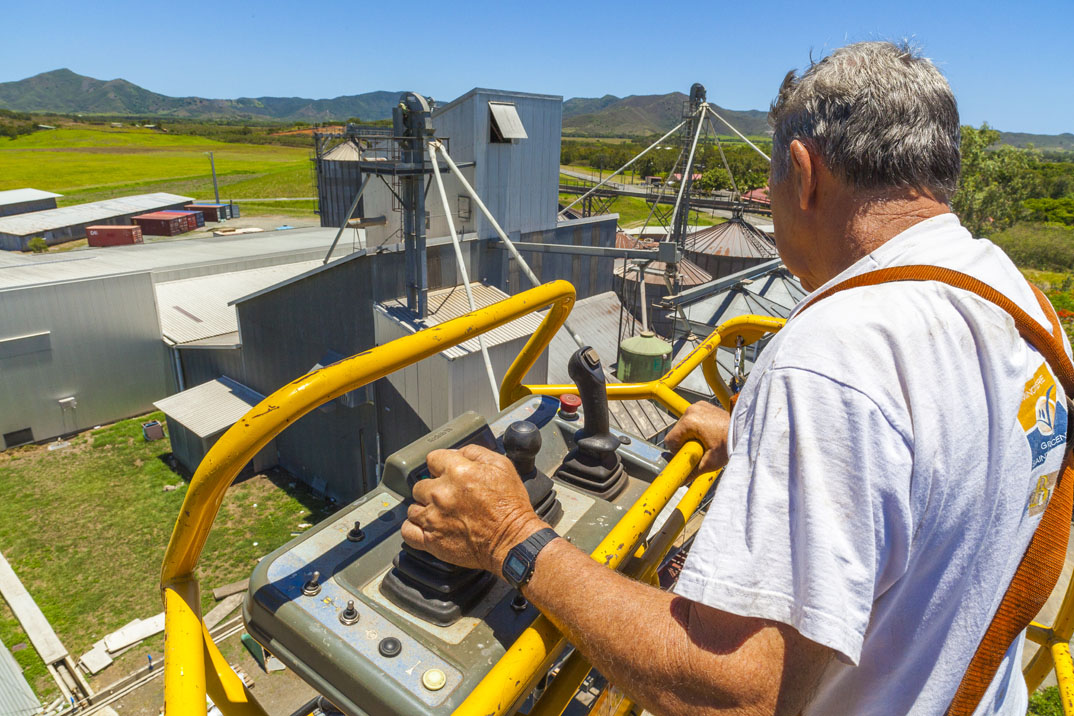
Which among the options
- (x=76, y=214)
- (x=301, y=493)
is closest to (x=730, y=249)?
(x=301, y=493)

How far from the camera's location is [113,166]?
225 feet

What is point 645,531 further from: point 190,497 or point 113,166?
point 113,166

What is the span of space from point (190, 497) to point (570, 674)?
43.6 inches

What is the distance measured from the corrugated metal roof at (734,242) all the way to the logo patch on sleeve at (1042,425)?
21815 mm

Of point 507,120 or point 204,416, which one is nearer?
point 507,120

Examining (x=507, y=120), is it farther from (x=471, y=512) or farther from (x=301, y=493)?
(x=471, y=512)

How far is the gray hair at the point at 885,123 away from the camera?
1313 millimetres

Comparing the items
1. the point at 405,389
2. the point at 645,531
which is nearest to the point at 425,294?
the point at 405,389

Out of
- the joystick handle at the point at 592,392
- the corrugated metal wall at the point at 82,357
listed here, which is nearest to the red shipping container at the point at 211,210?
the corrugated metal wall at the point at 82,357

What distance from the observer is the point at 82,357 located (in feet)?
51.3

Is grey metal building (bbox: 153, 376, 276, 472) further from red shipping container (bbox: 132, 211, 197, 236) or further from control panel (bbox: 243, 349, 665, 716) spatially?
red shipping container (bbox: 132, 211, 197, 236)

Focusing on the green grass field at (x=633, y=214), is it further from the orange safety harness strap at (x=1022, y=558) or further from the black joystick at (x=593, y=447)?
the orange safety harness strap at (x=1022, y=558)

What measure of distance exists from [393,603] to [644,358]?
36.3ft

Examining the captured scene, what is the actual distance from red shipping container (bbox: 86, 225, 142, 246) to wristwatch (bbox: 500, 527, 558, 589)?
37869 millimetres
